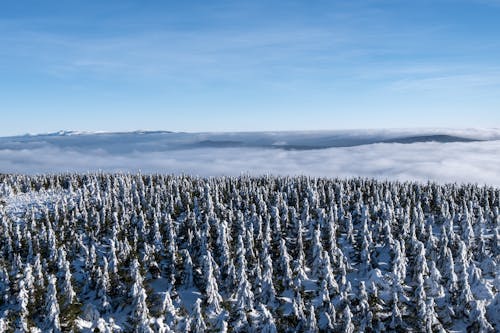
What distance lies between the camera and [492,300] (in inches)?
2188

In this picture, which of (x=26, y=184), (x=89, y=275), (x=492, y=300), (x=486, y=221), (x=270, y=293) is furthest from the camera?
(x=26, y=184)

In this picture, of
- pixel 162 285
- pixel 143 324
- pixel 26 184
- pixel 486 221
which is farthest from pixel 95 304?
pixel 26 184

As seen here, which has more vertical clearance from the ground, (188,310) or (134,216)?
(134,216)

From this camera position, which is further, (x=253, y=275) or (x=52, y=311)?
(x=253, y=275)

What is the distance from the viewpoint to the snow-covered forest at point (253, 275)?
51.8m

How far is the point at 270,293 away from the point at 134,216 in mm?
44640

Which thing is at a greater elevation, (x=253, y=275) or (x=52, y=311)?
(x=253, y=275)

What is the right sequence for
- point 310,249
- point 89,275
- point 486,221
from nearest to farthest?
point 89,275 < point 310,249 < point 486,221

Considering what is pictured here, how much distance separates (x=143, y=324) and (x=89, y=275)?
994 inches

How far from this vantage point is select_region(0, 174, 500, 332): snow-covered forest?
51.8 m

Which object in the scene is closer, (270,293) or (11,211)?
(270,293)

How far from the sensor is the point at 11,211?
11288 cm

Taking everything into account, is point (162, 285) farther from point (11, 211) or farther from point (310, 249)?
point (11, 211)

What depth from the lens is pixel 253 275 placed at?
207 feet
